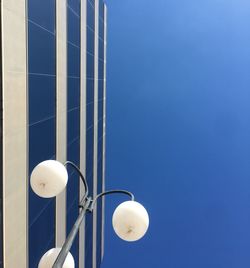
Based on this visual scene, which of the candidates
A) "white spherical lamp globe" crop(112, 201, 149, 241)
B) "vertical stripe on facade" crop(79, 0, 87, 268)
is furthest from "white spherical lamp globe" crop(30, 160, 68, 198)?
"vertical stripe on facade" crop(79, 0, 87, 268)

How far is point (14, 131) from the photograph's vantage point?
3037 mm

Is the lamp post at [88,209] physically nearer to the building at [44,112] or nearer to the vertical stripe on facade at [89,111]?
the building at [44,112]

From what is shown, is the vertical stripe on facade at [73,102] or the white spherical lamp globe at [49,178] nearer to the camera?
the white spherical lamp globe at [49,178]

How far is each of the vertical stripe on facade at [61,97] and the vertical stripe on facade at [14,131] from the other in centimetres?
113

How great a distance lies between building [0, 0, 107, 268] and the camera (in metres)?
2.95

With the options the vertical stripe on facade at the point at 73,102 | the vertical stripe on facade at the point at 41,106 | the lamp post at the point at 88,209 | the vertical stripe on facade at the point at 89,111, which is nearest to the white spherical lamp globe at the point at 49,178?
the lamp post at the point at 88,209

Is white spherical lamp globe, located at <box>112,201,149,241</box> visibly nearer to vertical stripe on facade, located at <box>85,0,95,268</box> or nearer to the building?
the building

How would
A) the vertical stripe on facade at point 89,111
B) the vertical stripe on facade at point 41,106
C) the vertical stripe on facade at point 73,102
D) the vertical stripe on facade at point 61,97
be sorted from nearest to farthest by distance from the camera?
1. the vertical stripe on facade at point 41,106
2. the vertical stripe on facade at point 61,97
3. the vertical stripe on facade at point 73,102
4. the vertical stripe on facade at point 89,111

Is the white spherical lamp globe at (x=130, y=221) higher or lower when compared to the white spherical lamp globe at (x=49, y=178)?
lower

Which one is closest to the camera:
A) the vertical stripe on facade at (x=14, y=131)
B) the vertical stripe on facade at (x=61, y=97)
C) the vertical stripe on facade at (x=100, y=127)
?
the vertical stripe on facade at (x=14, y=131)

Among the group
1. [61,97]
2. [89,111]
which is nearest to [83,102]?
[89,111]

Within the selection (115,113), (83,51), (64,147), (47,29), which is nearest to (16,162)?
(47,29)

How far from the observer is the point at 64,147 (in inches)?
188

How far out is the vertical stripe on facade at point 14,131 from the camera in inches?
112
